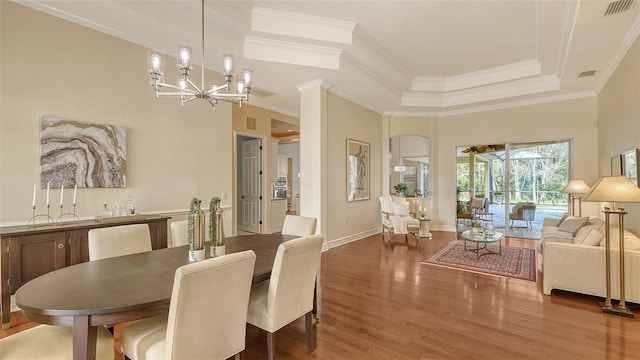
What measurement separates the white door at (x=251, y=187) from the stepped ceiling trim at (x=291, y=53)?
2.86 m

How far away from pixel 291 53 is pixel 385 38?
5.04ft

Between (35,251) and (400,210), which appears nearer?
(35,251)

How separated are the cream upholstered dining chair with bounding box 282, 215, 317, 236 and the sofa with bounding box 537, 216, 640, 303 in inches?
108

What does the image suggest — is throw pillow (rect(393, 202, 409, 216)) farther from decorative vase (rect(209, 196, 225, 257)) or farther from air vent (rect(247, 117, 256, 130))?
decorative vase (rect(209, 196, 225, 257))

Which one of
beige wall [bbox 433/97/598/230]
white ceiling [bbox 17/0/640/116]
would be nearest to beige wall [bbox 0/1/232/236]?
white ceiling [bbox 17/0/640/116]

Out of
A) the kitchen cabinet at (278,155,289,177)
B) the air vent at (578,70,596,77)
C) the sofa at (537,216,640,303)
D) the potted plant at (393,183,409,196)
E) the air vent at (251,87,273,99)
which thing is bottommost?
the sofa at (537,216,640,303)

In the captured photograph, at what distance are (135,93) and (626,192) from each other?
17.8 feet

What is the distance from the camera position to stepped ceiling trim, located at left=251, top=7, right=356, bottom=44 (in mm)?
3836

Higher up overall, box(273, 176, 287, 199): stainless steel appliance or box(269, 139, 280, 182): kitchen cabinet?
box(269, 139, 280, 182): kitchen cabinet

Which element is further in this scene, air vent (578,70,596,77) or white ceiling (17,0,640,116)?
air vent (578,70,596,77)

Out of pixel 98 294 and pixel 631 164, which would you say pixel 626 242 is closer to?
pixel 631 164

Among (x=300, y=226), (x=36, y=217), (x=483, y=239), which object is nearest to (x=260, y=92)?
(x=300, y=226)

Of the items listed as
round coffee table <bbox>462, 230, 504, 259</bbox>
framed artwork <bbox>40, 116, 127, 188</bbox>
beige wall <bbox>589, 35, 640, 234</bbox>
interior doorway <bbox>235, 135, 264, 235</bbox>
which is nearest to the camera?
framed artwork <bbox>40, 116, 127, 188</bbox>

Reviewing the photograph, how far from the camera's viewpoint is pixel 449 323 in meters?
2.68
